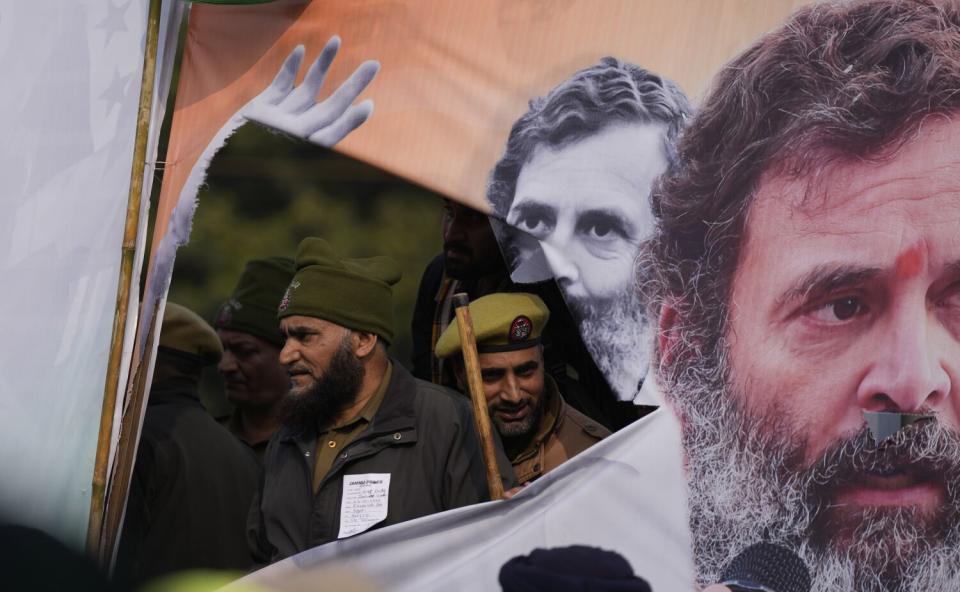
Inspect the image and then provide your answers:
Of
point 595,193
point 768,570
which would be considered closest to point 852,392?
point 768,570

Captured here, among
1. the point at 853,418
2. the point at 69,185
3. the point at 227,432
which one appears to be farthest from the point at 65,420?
the point at 853,418

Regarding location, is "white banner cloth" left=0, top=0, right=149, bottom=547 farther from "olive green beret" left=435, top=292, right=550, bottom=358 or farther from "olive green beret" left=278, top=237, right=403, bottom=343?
"olive green beret" left=435, top=292, right=550, bottom=358

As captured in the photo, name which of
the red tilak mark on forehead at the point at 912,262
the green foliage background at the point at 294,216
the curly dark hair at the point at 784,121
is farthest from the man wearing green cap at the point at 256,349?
the red tilak mark on forehead at the point at 912,262

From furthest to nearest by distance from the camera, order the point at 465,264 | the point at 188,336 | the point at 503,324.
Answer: the point at 188,336 → the point at 465,264 → the point at 503,324

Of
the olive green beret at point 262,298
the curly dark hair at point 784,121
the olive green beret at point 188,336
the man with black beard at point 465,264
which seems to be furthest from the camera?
the olive green beret at point 262,298

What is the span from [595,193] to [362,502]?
107cm

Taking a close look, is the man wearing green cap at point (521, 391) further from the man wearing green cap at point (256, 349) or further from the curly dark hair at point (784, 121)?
the man wearing green cap at point (256, 349)

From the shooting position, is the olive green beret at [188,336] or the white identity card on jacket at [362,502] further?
the olive green beret at [188,336]

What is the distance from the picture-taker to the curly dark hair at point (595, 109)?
397cm

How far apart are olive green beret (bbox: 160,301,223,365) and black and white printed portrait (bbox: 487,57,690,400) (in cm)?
177

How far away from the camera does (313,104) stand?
4.07m

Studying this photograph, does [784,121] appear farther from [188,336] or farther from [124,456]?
[188,336]

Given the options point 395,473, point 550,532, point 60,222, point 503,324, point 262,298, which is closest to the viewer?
Answer: point 550,532

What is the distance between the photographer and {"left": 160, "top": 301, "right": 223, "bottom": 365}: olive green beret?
531 centimetres
